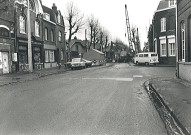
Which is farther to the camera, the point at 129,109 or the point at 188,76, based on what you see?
the point at 188,76

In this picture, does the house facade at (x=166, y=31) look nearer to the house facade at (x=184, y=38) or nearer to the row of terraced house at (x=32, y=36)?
the row of terraced house at (x=32, y=36)

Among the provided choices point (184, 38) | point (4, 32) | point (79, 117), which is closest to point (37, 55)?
point (4, 32)

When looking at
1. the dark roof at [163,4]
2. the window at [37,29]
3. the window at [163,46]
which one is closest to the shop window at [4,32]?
the window at [37,29]

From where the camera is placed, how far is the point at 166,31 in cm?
3644

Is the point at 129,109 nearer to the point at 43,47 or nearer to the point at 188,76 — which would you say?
the point at 188,76

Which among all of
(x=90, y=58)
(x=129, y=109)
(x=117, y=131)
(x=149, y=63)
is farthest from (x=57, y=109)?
(x=90, y=58)

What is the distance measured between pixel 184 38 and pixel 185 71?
243 centimetres

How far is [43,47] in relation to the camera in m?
32.2

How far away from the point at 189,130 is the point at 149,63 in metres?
33.0

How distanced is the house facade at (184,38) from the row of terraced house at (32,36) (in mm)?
10347

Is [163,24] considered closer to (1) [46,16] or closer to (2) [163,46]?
(2) [163,46]

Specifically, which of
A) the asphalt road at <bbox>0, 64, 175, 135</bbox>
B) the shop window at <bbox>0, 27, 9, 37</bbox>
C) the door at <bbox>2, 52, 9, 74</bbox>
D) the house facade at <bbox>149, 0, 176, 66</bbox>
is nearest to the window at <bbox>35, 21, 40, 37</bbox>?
the shop window at <bbox>0, 27, 9, 37</bbox>

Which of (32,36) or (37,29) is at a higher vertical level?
(37,29)

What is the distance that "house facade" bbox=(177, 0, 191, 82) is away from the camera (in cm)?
1319
